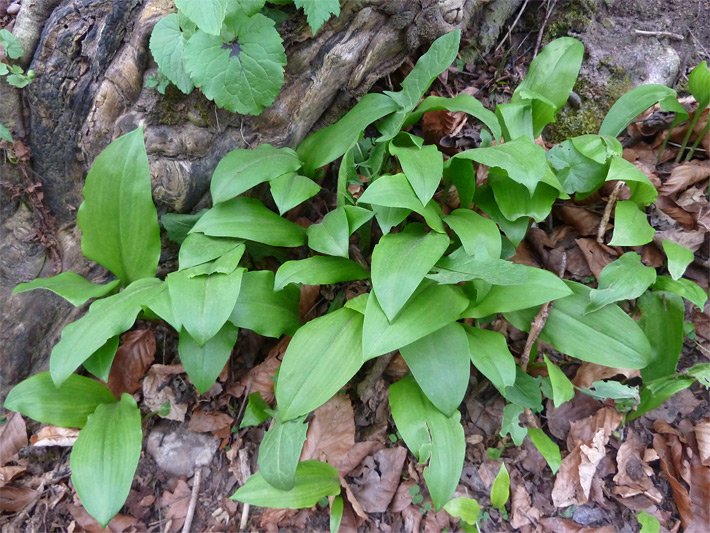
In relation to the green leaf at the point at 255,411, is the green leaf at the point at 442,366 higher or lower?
higher

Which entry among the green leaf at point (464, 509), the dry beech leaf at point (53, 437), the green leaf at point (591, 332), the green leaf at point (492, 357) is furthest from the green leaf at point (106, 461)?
the green leaf at point (591, 332)

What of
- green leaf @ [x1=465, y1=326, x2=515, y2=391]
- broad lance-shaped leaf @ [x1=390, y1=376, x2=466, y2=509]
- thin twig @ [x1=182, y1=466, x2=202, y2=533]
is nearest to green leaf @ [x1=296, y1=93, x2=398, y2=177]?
green leaf @ [x1=465, y1=326, x2=515, y2=391]

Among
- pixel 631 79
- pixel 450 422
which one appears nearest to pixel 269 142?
pixel 450 422

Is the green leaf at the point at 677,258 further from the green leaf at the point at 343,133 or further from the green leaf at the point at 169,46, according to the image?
the green leaf at the point at 169,46

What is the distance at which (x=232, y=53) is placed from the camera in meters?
1.78

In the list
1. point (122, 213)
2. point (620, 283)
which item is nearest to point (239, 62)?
point (122, 213)

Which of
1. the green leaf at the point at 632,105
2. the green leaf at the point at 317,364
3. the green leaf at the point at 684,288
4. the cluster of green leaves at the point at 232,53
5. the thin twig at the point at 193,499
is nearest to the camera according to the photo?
the green leaf at the point at 317,364

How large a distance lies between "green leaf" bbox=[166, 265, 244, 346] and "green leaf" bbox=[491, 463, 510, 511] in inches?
46.9

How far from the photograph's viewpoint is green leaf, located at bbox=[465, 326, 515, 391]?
5.65ft

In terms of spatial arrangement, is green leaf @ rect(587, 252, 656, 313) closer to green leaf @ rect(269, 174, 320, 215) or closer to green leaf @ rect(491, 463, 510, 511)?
green leaf @ rect(491, 463, 510, 511)

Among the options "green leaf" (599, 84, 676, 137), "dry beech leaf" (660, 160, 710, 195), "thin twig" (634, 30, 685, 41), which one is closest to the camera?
"green leaf" (599, 84, 676, 137)

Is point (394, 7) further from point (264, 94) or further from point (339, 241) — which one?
point (339, 241)

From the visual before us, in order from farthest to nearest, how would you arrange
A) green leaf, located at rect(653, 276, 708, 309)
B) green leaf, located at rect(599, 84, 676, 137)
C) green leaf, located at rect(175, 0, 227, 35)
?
1. green leaf, located at rect(599, 84, 676, 137)
2. green leaf, located at rect(653, 276, 708, 309)
3. green leaf, located at rect(175, 0, 227, 35)

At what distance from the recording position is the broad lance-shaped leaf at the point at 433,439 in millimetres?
1653
